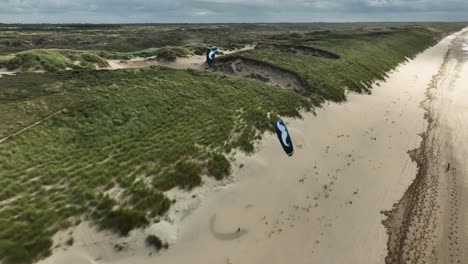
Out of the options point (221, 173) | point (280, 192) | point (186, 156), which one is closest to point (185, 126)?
point (186, 156)

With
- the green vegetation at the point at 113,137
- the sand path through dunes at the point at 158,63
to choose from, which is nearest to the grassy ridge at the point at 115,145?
the green vegetation at the point at 113,137

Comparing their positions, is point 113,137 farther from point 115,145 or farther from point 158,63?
point 158,63

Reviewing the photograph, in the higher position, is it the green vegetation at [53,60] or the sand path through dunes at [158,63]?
the green vegetation at [53,60]

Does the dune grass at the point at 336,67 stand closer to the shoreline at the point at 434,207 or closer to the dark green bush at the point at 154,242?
the shoreline at the point at 434,207

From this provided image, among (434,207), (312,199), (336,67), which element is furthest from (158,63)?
(434,207)

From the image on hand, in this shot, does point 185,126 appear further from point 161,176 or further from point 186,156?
point 161,176
